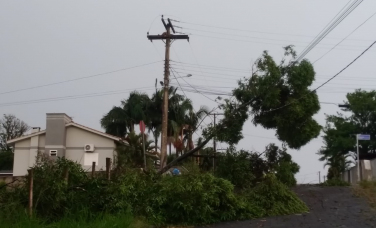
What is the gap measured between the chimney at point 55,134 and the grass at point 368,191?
18.9 m

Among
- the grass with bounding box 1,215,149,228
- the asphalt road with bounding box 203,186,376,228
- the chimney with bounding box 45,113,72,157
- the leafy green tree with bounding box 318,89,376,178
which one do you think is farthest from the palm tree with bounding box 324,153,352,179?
the grass with bounding box 1,215,149,228

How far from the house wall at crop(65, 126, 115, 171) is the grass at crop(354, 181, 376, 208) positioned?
17.6 metres

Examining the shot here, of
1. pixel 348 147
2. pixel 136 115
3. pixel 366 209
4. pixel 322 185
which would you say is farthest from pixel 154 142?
pixel 366 209

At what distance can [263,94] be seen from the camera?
20516mm

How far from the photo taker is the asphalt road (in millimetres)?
14555

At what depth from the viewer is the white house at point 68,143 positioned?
32.5 metres

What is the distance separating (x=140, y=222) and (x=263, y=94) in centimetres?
815

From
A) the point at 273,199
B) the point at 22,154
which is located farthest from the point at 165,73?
the point at 22,154

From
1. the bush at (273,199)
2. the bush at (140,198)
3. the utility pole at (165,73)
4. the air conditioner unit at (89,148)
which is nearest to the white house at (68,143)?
the air conditioner unit at (89,148)

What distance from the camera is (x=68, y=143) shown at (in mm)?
33344

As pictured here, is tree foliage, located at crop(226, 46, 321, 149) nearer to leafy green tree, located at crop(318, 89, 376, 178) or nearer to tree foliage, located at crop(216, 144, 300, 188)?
tree foliage, located at crop(216, 144, 300, 188)

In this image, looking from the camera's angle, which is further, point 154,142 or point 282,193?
point 154,142

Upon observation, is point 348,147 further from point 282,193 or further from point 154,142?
point 282,193

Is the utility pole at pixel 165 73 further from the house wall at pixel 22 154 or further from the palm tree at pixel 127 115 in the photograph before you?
the house wall at pixel 22 154
